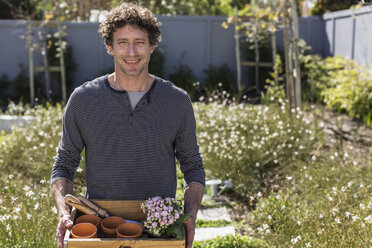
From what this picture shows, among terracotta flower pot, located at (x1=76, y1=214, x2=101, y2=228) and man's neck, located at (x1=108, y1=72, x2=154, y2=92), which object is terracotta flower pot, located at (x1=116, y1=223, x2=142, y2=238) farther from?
man's neck, located at (x1=108, y1=72, x2=154, y2=92)

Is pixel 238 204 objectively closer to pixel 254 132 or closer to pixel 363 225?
pixel 254 132

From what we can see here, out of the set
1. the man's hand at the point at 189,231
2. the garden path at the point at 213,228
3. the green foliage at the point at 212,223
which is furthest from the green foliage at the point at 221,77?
the man's hand at the point at 189,231

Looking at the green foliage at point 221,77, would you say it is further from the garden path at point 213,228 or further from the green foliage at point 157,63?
the garden path at point 213,228

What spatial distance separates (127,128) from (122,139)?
0.16 ft

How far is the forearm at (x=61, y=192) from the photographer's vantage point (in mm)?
1706

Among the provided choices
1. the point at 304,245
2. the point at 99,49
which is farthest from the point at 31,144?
the point at 99,49

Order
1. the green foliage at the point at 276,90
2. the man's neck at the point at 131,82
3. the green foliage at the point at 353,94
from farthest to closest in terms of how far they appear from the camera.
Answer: the green foliage at the point at 276,90 → the green foliage at the point at 353,94 → the man's neck at the point at 131,82

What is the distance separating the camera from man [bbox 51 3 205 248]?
71.3 inches

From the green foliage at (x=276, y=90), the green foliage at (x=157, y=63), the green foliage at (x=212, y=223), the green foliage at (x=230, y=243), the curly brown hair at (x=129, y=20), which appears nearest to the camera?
the curly brown hair at (x=129, y=20)

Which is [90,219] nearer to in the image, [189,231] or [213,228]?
[189,231]

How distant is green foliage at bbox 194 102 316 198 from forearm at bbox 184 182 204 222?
2687 mm

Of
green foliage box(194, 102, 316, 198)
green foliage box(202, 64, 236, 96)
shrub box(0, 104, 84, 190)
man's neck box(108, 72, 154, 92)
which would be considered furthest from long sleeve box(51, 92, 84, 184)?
green foliage box(202, 64, 236, 96)

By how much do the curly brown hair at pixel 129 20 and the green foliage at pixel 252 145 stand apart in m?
2.94

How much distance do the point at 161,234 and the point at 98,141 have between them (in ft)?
1.63
